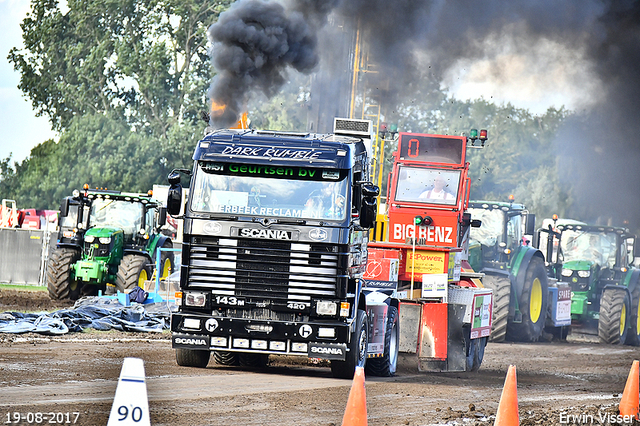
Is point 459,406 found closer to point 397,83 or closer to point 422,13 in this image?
point 422,13

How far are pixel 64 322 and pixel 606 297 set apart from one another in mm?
13198

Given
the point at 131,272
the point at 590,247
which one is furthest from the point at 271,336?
the point at 590,247

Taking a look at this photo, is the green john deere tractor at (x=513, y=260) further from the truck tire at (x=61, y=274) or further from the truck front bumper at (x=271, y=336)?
the truck tire at (x=61, y=274)

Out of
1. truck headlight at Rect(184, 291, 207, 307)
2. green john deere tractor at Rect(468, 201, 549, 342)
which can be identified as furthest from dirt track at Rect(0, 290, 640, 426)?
green john deere tractor at Rect(468, 201, 549, 342)

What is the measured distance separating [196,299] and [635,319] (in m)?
16.0

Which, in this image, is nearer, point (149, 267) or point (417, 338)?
point (417, 338)

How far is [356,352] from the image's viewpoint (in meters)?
12.3

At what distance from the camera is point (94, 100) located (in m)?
47.1

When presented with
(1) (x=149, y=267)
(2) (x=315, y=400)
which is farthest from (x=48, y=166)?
(2) (x=315, y=400)

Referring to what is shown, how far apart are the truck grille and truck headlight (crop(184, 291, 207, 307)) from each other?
0.12 metres

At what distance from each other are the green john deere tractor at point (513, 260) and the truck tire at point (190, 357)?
962cm

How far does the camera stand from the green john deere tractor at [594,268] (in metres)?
24.4

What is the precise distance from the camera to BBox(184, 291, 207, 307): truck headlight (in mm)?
11969

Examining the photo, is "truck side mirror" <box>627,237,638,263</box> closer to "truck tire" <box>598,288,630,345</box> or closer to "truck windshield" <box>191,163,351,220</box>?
"truck tire" <box>598,288,630,345</box>
